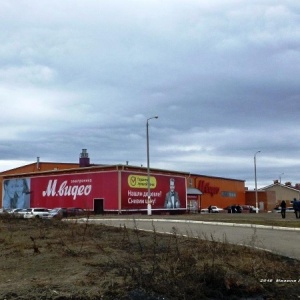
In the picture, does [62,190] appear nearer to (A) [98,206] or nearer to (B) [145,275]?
(A) [98,206]

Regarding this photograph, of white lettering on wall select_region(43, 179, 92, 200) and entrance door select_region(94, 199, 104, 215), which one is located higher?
white lettering on wall select_region(43, 179, 92, 200)

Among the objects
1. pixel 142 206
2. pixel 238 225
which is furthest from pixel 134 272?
pixel 142 206

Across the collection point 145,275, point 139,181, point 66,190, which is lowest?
point 145,275

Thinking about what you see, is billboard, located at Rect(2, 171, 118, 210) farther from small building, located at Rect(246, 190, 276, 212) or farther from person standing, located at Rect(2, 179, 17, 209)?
small building, located at Rect(246, 190, 276, 212)

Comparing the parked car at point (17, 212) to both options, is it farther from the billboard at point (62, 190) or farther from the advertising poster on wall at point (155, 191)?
the advertising poster on wall at point (155, 191)

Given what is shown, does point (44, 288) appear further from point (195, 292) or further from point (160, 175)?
point (160, 175)

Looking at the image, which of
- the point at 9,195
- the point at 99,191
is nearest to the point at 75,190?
the point at 99,191

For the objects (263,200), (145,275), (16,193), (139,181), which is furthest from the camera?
(263,200)

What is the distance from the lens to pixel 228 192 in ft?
291

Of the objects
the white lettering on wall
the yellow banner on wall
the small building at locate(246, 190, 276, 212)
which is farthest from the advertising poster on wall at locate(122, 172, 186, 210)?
the small building at locate(246, 190, 276, 212)

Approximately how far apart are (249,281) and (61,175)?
2096 inches

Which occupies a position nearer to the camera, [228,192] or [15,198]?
[15,198]

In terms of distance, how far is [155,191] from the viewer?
58625 millimetres

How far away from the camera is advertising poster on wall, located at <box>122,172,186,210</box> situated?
179 feet
